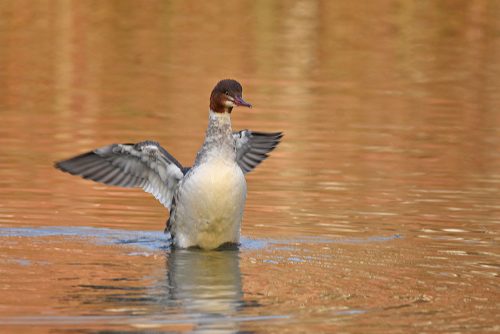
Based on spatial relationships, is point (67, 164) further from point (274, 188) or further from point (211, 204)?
point (274, 188)

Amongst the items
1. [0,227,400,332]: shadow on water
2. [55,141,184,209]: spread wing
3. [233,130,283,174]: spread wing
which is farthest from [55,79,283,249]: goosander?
[233,130,283,174]: spread wing

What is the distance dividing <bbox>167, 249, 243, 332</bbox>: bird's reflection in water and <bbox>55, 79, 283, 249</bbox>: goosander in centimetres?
23

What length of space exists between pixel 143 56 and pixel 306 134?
453 inches

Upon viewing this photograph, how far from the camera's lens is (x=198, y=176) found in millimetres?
12375

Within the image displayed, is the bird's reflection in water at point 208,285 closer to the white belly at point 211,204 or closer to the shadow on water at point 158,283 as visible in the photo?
the shadow on water at point 158,283

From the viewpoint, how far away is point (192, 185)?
1238 cm

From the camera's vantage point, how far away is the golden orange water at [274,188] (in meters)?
9.88

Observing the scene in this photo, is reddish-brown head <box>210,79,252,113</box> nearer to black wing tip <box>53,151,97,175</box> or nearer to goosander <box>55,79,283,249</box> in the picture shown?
goosander <box>55,79,283,249</box>

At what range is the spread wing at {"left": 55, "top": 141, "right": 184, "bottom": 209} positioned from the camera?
1322 cm

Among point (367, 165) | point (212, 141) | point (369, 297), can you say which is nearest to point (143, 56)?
point (367, 165)

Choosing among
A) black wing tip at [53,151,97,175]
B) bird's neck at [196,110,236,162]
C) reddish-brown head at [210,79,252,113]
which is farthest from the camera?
black wing tip at [53,151,97,175]

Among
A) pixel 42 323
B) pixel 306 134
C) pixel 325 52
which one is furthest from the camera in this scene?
pixel 325 52

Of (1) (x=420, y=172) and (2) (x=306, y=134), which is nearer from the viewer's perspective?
(1) (x=420, y=172)

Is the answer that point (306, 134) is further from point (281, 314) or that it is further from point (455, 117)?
point (281, 314)
